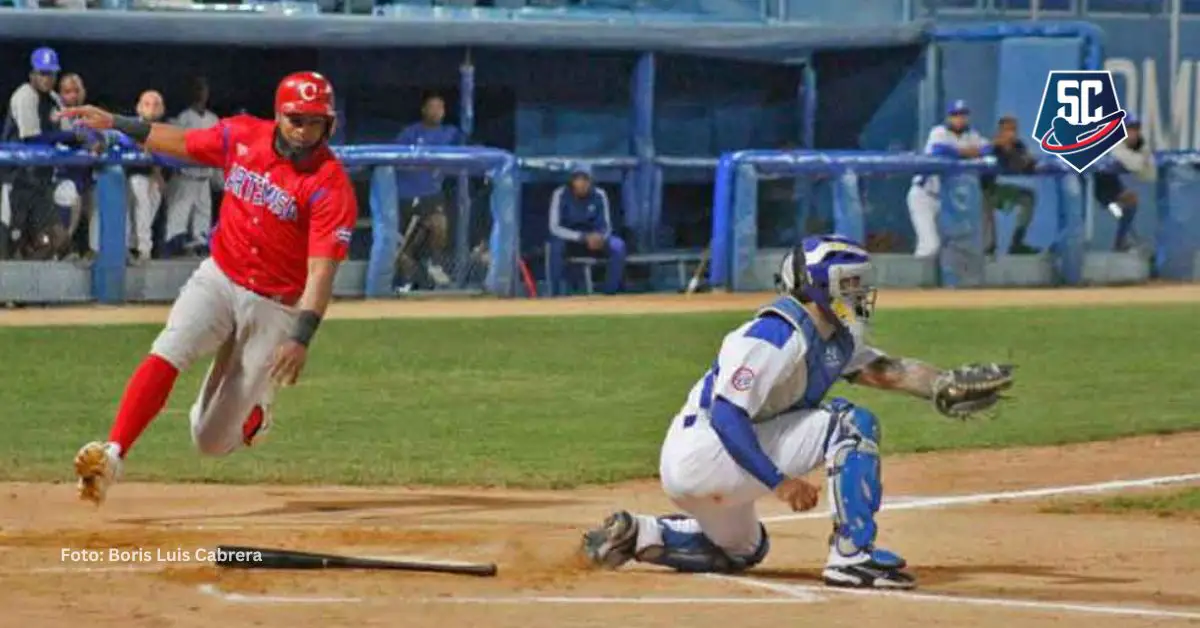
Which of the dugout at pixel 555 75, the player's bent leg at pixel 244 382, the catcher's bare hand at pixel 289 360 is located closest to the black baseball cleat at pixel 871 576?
the catcher's bare hand at pixel 289 360

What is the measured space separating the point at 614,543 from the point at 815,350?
923 millimetres

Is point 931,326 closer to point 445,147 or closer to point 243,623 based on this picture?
point 445,147

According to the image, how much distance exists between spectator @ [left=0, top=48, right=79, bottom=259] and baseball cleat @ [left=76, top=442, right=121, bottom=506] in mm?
10568

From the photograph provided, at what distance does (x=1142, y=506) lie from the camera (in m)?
10.5

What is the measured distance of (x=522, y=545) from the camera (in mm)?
8953

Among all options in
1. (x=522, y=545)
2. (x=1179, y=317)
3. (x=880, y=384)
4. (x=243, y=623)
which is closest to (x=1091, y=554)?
(x=880, y=384)

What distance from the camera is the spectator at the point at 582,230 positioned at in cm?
2183

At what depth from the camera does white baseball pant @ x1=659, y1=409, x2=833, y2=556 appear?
7.95 meters

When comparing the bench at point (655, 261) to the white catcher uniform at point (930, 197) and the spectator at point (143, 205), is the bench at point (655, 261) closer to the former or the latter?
the white catcher uniform at point (930, 197)

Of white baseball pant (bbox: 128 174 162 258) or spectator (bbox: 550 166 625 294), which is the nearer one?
white baseball pant (bbox: 128 174 162 258)

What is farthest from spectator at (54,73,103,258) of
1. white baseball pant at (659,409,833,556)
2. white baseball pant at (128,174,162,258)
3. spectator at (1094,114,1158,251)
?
white baseball pant at (659,409,833,556)

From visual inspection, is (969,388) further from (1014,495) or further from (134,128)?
(134,128)

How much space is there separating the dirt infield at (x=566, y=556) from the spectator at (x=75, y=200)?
8715mm

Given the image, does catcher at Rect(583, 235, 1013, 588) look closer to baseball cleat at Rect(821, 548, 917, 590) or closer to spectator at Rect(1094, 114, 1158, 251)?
baseball cleat at Rect(821, 548, 917, 590)
